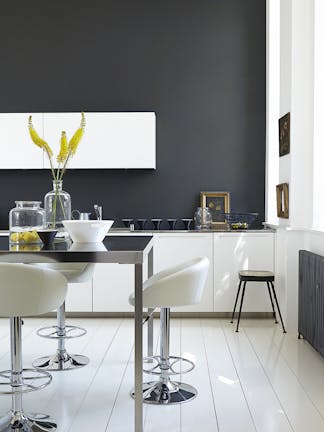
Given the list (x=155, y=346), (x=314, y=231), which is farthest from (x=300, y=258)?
(x=155, y=346)

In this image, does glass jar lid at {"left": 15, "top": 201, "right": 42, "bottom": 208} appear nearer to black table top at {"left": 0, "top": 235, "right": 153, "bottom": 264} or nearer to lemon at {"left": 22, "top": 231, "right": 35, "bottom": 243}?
lemon at {"left": 22, "top": 231, "right": 35, "bottom": 243}

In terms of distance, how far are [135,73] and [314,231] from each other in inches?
109

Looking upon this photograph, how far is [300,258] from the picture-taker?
15.1ft

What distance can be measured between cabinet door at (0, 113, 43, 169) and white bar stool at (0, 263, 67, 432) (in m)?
3.20

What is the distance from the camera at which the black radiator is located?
3936 mm

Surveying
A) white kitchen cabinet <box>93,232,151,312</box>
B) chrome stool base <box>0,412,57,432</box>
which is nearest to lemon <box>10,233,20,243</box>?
chrome stool base <box>0,412,57,432</box>

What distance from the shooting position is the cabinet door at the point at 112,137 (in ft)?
18.6

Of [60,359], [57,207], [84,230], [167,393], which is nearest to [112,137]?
[57,207]

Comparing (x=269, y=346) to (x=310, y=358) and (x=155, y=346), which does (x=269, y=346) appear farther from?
(x=155, y=346)

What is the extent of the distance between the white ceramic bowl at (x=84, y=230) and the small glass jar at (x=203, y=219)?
9.07 feet

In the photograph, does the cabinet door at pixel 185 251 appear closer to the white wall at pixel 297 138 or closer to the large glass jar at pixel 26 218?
the white wall at pixel 297 138

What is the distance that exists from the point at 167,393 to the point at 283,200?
244cm

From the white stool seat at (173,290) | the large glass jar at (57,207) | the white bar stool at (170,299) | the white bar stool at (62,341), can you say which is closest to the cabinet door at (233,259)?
the white bar stool at (62,341)

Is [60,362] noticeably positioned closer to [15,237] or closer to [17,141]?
[15,237]
